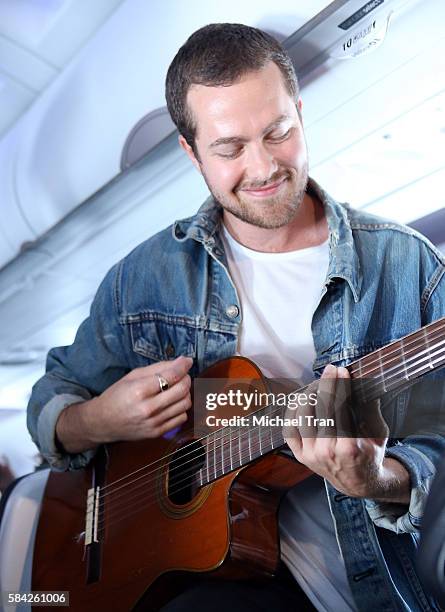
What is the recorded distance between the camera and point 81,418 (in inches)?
40.5

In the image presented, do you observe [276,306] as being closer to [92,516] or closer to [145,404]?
[145,404]

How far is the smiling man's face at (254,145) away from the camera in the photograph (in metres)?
0.87

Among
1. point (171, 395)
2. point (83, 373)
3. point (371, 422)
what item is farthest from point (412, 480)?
point (83, 373)

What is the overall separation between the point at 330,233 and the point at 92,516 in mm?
561

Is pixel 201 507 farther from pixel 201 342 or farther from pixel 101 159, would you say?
pixel 101 159

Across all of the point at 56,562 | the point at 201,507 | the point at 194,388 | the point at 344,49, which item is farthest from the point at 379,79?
the point at 56,562

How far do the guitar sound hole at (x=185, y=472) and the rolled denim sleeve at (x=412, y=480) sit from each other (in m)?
0.23

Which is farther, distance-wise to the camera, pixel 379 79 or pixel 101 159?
pixel 101 159

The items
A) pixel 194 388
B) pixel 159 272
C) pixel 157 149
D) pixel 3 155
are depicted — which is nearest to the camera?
pixel 194 388

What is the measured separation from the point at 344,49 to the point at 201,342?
0.48m

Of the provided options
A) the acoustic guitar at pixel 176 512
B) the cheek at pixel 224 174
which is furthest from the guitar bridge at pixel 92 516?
the cheek at pixel 224 174

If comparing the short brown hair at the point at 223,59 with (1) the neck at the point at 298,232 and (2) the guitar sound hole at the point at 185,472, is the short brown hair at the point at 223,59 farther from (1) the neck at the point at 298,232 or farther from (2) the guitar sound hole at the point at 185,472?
(2) the guitar sound hole at the point at 185,472

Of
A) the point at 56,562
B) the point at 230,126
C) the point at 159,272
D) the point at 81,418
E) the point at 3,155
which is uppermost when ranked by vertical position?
the point at 3,155

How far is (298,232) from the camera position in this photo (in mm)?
986
